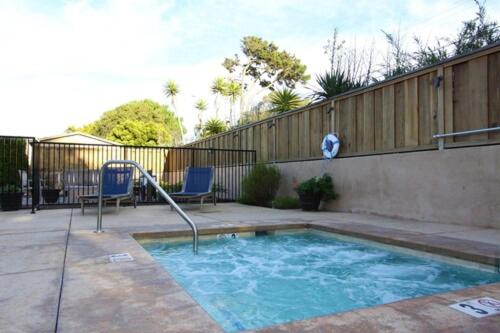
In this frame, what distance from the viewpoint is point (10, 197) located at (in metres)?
7.24

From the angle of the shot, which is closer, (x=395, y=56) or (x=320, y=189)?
(x=320, y=189)

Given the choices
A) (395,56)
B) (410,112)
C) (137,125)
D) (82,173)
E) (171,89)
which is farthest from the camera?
(171,89)

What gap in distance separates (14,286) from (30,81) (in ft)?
75.5

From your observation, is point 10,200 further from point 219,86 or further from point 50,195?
point 219,86

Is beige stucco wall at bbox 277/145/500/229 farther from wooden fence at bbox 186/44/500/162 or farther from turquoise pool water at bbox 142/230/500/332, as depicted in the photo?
turquoise pool water at bbox 142/230/500/332

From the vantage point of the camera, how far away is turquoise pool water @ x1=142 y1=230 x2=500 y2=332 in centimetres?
252

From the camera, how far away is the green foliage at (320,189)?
7207 millimetres

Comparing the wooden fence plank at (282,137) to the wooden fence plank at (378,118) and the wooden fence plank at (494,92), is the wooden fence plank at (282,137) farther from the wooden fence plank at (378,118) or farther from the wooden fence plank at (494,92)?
the wooden fence plank at (494,92)

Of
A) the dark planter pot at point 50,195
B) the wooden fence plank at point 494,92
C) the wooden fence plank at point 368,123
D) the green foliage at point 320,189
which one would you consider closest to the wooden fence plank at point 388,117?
the wooden fence plank at point 368,123

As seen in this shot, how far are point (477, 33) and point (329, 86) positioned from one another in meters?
3.71

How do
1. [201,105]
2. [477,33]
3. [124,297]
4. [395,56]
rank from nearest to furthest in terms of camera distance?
[124,297]
[477,33]
[395,56]
[201,105]

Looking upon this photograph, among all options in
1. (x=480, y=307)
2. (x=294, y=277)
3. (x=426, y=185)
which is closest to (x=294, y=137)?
(x=426, y=185)

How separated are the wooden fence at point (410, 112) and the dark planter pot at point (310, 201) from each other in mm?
1009

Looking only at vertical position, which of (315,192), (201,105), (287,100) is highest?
(201,105)
